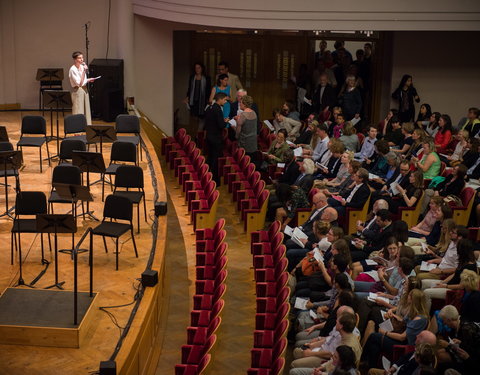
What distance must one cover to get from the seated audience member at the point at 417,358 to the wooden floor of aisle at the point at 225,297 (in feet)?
4.66

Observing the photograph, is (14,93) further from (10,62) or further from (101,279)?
(101,279)

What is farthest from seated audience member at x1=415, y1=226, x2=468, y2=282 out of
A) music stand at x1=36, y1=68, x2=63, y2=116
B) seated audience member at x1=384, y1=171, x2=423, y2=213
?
music stand at x1=36, y1=68, x2=63, y2=116

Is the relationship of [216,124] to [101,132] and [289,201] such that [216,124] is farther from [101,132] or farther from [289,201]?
[289,201]

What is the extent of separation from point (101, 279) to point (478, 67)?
30.6 feet

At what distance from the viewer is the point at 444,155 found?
1119 centimetres

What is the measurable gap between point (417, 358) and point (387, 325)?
1.04 meters

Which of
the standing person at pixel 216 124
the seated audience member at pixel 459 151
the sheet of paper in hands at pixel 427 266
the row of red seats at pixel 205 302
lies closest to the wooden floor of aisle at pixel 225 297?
the row of red seats at pixel 205 302

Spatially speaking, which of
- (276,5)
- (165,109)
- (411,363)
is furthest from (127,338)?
(165,109)

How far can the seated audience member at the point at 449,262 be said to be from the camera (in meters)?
7.48

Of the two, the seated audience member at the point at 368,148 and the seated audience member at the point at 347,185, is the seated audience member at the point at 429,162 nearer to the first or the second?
the seated audience member at the point at 347,185

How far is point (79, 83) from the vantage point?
1167cm

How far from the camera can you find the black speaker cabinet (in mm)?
13219

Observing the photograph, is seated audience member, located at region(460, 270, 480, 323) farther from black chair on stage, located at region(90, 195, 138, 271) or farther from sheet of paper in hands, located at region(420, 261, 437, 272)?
black chair on stage, located at region(90, 195, 138, 271)

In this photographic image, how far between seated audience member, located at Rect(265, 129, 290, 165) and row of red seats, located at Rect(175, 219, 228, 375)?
271 centimetres
